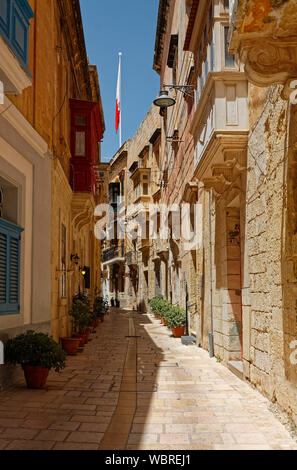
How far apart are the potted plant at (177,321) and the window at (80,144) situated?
5.91m

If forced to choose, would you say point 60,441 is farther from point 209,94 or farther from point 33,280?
point 209,94

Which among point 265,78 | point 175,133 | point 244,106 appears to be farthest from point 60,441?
point 175,133

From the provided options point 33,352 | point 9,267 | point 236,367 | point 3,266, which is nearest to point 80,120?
point 9,267

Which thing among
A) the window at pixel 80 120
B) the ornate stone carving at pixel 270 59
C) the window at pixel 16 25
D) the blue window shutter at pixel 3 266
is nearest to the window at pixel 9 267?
the blue window shutter at pixel 3 266

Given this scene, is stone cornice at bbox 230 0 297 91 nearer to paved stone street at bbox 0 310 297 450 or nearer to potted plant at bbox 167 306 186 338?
paved stone street at bbox 0 310 297 450

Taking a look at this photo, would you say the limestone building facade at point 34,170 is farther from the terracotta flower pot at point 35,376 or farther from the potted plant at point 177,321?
the potted plant at point 177,321

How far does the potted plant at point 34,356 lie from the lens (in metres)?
7.10

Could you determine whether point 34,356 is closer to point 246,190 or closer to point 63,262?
point 246,190

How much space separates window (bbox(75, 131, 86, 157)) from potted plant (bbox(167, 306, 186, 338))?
5907mm

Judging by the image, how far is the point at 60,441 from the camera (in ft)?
15.4

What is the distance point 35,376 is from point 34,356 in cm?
34

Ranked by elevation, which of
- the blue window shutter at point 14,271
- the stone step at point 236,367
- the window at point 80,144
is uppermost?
the window at point 80,144

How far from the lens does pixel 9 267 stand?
7.61 metres

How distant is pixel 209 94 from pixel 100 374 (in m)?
5.46
